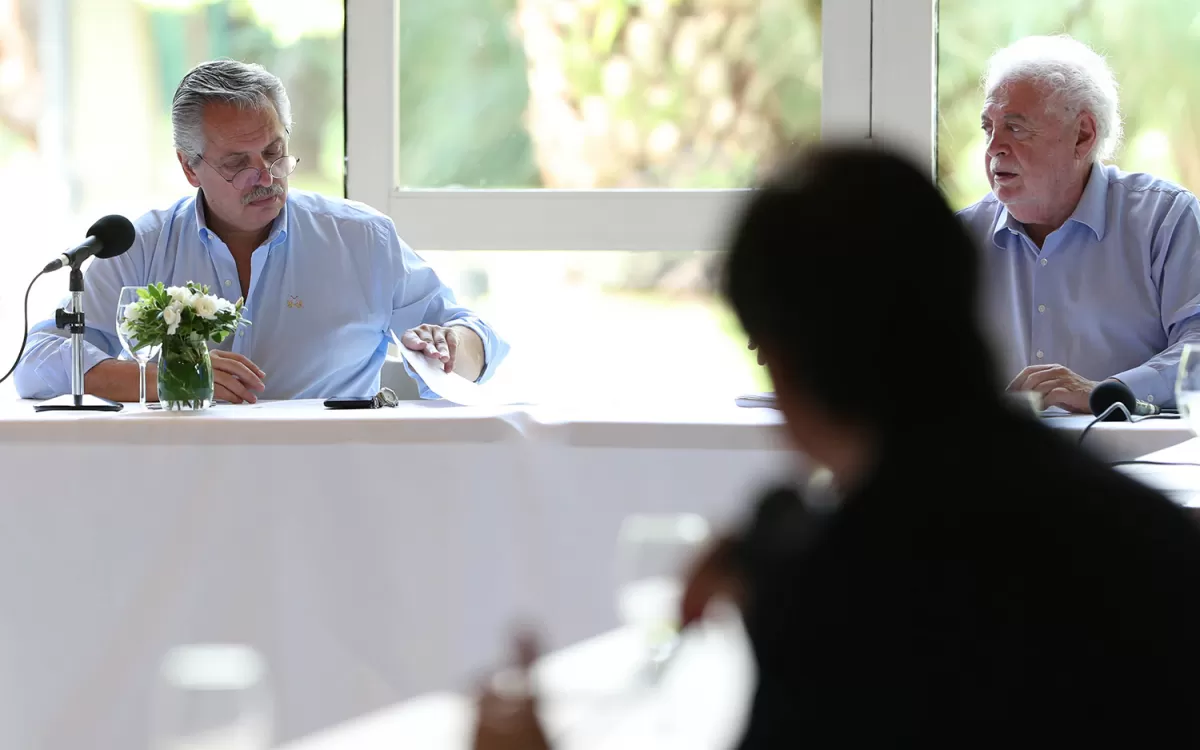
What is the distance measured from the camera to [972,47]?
3666mm

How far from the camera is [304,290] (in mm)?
2717

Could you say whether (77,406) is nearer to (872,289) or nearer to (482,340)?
(482,340)

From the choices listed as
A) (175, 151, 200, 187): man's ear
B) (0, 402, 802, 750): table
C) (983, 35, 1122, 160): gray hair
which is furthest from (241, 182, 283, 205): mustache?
(983, 35, 1122, 160): gray hair

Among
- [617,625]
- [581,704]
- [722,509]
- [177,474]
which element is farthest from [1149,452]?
[177,474]

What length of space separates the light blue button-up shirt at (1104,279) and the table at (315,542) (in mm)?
1121

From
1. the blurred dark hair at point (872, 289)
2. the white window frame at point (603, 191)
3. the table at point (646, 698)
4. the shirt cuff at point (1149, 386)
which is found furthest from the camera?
the white window frame at point (603, 191)

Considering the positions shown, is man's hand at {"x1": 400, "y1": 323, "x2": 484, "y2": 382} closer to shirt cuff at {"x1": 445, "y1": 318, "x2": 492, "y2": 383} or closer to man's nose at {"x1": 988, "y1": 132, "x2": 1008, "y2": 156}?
shirt cuff at {"x1": 445, "y1": 318, "x2": 492, "y2": 383}

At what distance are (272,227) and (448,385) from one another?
817mm

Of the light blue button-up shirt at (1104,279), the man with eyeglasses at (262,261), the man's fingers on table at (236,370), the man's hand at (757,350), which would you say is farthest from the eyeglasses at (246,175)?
the man's hand at (757,350)

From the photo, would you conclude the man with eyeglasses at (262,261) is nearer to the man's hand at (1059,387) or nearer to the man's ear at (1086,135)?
the man's hand at (1059,387)

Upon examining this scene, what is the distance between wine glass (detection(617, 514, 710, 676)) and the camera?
1.01 meters

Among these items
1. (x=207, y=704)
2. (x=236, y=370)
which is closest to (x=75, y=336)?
(x=236, y=370)

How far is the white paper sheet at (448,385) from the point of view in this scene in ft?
6.97

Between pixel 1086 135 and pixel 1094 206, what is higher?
pixel 1086 135
